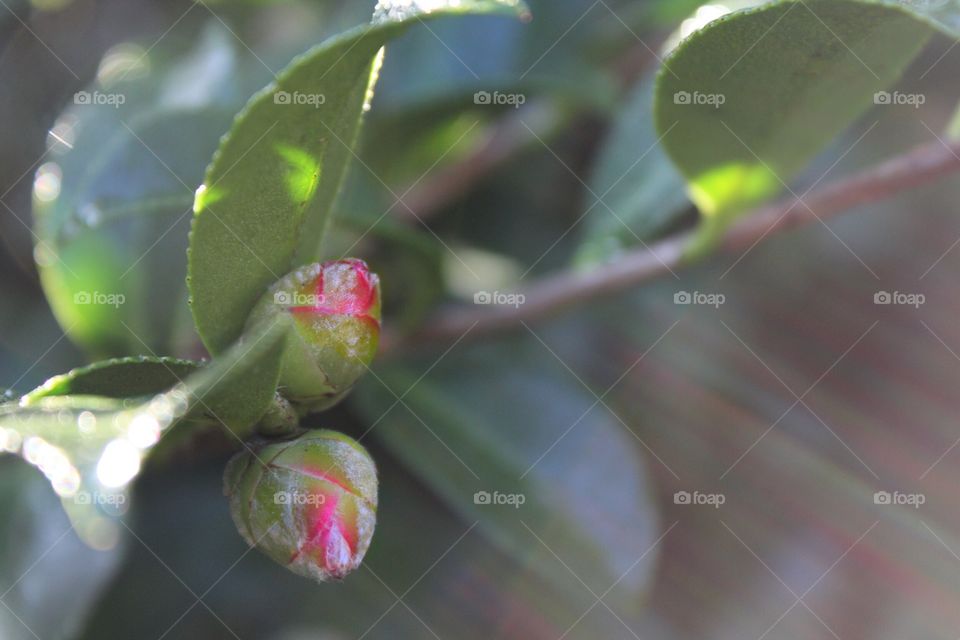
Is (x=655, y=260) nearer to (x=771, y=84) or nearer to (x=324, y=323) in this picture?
(x=771, y=84)

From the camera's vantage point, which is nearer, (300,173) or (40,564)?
(300,173)

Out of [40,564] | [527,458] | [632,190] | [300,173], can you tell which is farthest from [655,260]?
[40,564]

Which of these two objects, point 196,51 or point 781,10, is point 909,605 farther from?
point 196,51

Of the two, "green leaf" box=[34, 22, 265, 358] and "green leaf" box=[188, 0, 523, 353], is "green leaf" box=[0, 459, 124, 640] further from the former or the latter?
"green leaf" box=[188, 0, 523, 353]

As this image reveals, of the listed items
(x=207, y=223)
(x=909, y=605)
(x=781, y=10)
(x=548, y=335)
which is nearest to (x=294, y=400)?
(x=207, y=223)

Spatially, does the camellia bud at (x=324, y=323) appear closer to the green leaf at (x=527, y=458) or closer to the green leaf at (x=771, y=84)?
the green leaf at (x=771, y=84)

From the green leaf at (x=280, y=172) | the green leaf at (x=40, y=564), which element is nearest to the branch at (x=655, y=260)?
the green leaf at (x=40, y=564)
